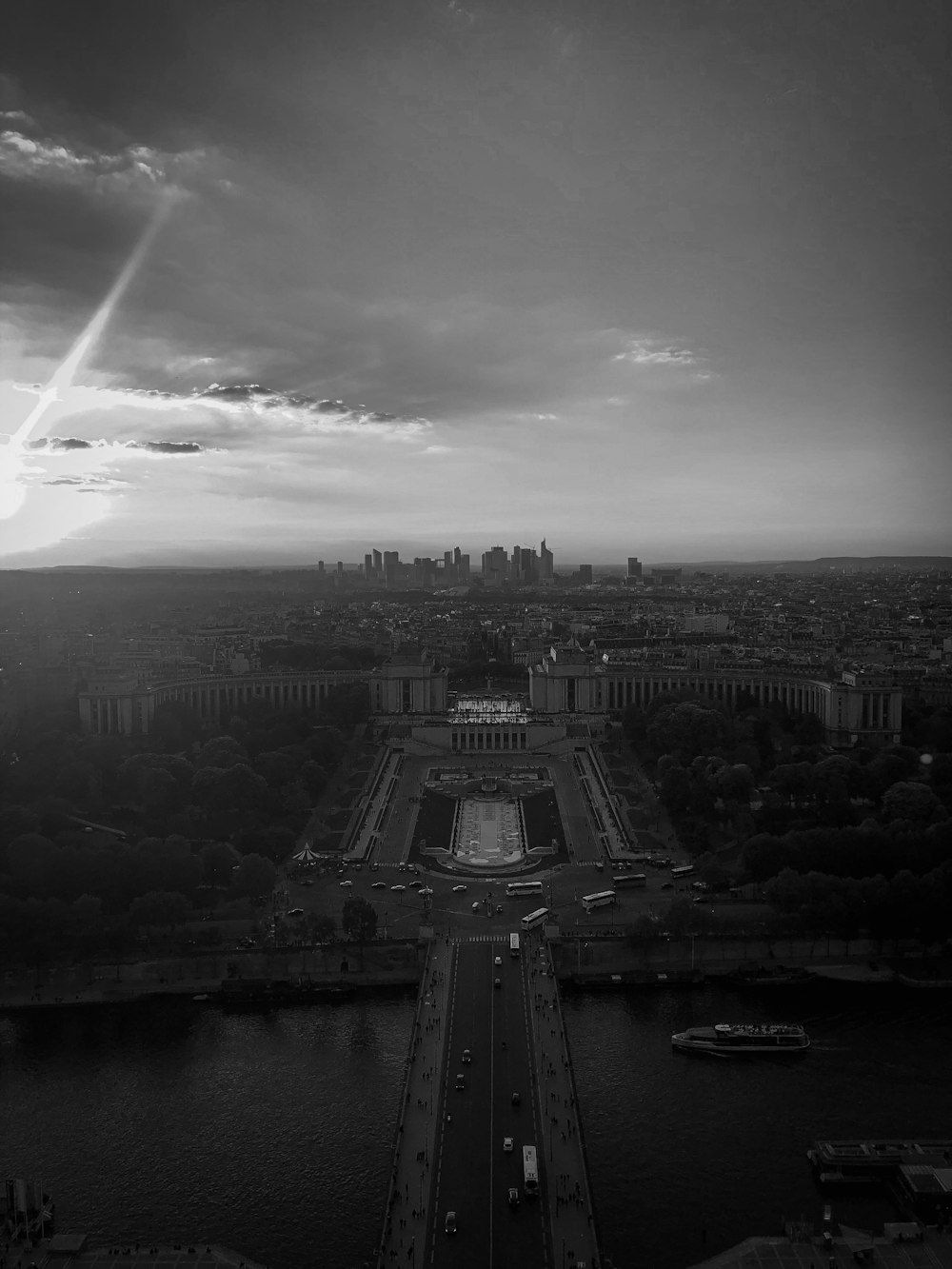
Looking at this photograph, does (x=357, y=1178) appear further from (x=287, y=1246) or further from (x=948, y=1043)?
(x=948, y=1043)

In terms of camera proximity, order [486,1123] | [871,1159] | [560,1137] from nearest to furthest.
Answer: [871,1159] < [560,1137] < [486,1123]

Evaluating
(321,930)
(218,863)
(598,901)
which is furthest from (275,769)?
(598,901)

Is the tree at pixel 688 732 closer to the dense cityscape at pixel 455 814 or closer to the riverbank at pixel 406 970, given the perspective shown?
the dense cityscape at pixel 455 814

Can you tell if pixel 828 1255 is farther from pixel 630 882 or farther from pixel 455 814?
Answer: pixel 455 814

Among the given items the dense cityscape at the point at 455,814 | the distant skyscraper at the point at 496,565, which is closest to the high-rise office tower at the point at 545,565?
the distant skyscraper at the point at 496,565

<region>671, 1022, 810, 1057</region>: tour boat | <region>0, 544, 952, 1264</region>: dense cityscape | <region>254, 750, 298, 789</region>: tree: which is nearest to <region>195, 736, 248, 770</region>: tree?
<region>0, 544, 952, 1264</region>: dense cityscape
